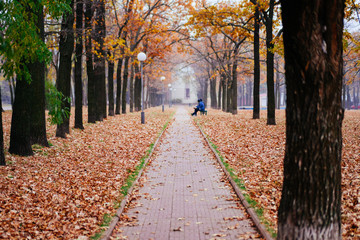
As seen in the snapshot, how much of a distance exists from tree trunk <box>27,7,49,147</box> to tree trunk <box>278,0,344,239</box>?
841 cm

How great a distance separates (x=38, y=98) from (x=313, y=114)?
9120mm

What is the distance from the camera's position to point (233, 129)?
16.9 meters

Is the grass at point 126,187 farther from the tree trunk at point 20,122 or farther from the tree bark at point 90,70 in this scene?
the tree bark at point 90,70

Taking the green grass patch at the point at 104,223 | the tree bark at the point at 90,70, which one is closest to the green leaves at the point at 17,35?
the green grass patch at the point at 104,223

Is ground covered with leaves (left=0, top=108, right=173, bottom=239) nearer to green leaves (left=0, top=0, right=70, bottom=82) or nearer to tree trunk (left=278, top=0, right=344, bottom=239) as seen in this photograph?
green leaves (left=0, top=0, right=70, bottom=82)

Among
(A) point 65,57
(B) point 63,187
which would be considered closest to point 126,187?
(B) point 63,187

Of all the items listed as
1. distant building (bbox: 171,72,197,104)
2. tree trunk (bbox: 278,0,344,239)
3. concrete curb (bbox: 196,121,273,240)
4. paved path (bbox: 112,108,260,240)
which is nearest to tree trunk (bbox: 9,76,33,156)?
paved path (bbox: 112,108,260,240)

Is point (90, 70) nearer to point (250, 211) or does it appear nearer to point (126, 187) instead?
point (126, 187)

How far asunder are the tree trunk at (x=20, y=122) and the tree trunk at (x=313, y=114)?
318 inches

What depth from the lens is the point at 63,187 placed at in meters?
7.21

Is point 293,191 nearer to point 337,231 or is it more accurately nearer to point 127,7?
point 337,231

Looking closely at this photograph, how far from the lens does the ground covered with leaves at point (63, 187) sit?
5.17 meters

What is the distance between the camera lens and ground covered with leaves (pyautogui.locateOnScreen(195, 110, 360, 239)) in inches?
221

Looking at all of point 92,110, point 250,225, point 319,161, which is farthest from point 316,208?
point 92,110
